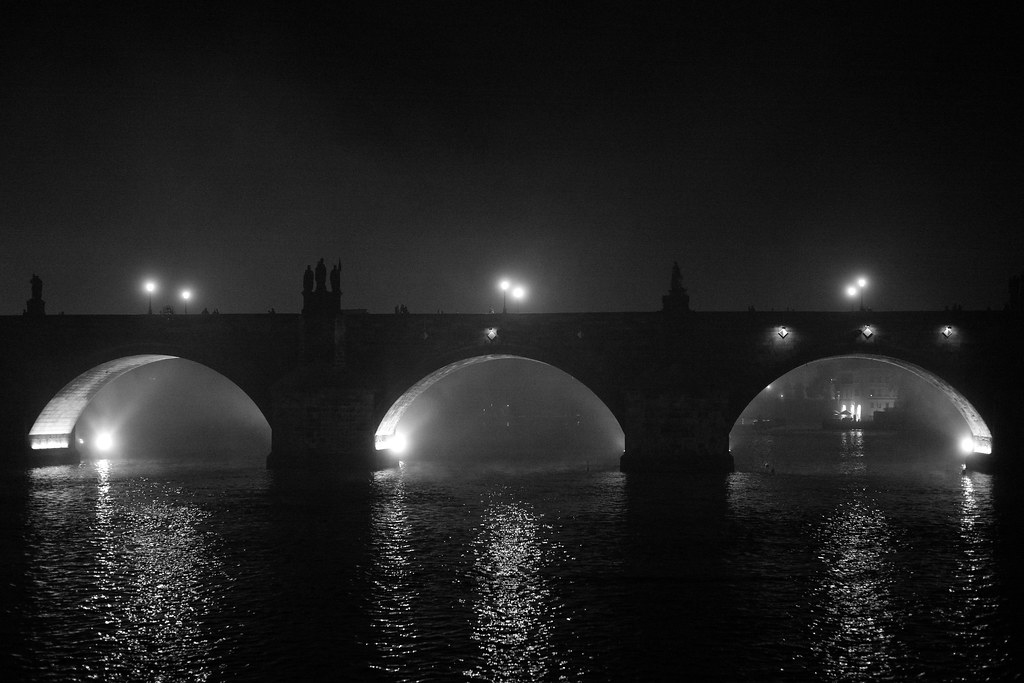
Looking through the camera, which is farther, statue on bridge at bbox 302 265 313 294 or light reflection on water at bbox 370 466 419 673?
statue on bridge at bbox 302 265 313 294

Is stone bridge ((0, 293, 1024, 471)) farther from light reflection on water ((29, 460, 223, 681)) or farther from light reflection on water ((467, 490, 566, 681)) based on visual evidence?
light reflection on water ((467, 490, 566, 681))

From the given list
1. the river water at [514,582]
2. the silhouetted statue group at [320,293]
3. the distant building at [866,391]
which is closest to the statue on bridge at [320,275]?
the silhouetted statue group at [320,293]

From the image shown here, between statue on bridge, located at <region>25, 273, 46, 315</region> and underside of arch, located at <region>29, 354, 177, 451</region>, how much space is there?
3864 millimetres

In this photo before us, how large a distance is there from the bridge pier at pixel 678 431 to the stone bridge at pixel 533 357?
0.05 m

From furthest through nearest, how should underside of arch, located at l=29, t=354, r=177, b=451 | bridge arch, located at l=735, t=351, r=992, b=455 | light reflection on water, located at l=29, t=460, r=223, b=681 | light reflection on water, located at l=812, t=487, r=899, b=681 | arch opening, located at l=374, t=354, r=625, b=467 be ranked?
1. arch opening, located at l=374, t=354, r=625, b=467
2. underside of arch, located at l=29, t=354, r=177, b=451
3. bridge arch, located at l=735, t=351, r=992, b=455
4. light reflection on water, located at l=29, t=460, r=223, b=681
5. light reflection on water, located at l=812, t=487, r=899, b=681

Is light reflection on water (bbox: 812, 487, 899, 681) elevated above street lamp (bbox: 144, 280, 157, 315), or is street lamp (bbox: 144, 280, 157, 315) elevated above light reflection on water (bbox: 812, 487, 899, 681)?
street lamp (bbox: 144, 280, 157, 315)

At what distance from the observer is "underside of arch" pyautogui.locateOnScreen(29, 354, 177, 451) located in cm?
4212

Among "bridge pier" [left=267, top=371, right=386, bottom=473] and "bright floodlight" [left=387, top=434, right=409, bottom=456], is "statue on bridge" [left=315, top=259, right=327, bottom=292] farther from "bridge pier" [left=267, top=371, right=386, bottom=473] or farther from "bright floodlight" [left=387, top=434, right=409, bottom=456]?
"bright floodlight" [left=387, top=434, right=409, bottom=456]

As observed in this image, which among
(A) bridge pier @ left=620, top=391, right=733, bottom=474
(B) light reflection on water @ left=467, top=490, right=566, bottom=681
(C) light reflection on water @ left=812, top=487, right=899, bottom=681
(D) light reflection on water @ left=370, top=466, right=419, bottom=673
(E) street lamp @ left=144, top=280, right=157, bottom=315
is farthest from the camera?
(E) street lamp @ left=144, top=280, right=157, bottom=315

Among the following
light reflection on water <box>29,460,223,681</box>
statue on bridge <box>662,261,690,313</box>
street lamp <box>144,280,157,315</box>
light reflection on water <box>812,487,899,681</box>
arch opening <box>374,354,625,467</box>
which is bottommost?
light reflection on water <box>812,487,899,681</box>

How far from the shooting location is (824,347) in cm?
3628

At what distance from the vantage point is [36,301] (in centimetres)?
4238

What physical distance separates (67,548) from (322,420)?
15507mm

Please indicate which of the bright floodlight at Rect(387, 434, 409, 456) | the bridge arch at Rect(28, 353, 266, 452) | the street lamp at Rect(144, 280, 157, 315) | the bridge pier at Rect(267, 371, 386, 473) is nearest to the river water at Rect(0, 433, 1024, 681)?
the bridge pier at Rect(267, 371, 386, 473)
